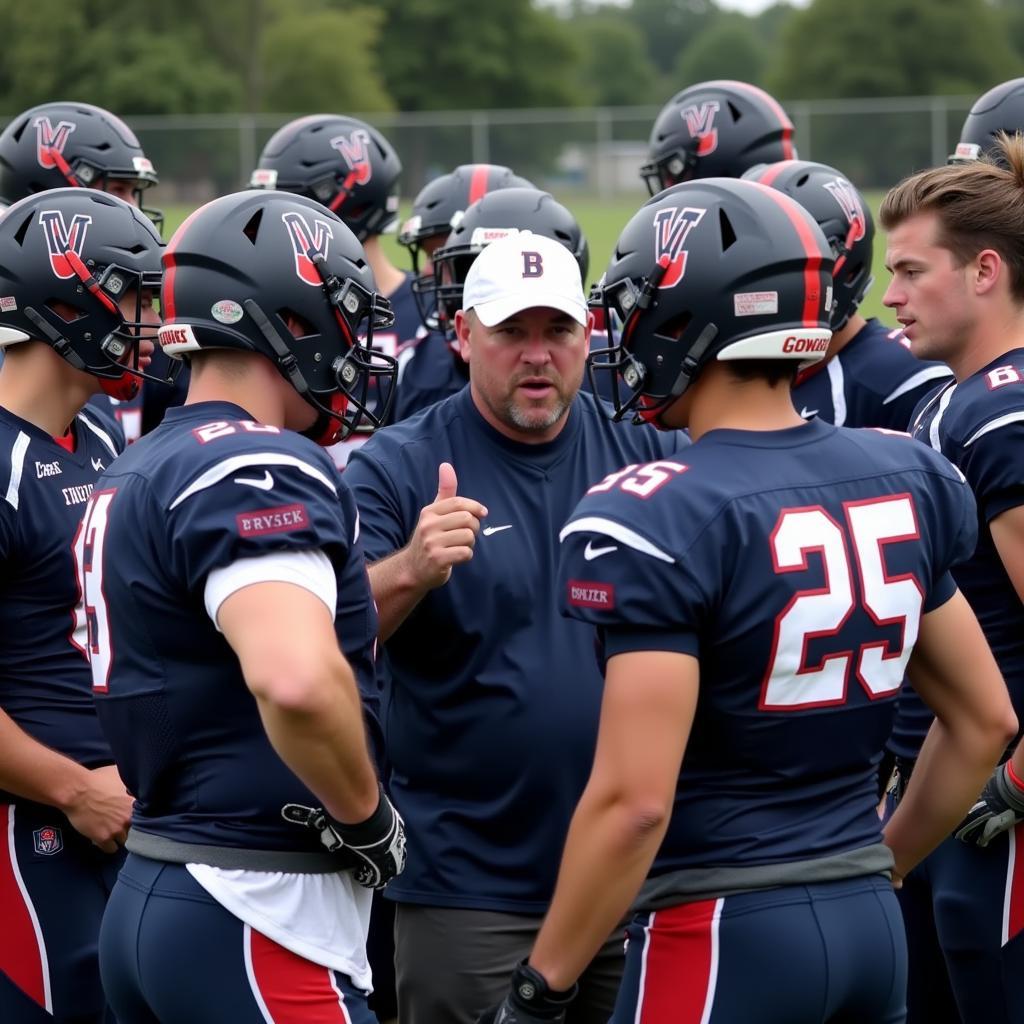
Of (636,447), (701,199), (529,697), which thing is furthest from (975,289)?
(529,697)

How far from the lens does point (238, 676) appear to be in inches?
109

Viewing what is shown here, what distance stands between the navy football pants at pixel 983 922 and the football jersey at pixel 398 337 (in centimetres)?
287

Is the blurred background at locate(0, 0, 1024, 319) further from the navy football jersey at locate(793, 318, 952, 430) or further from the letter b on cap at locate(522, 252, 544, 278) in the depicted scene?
the letter b on cap at locate(522, 252, 544, 278)

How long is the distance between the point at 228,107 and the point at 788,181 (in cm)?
3716

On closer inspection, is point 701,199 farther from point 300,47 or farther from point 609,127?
point 300,47

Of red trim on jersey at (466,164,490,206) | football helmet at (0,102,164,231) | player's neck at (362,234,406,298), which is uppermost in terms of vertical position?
football helmet at (0,102,164,231)

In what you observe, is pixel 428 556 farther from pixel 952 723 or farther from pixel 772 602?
pixel 952 723

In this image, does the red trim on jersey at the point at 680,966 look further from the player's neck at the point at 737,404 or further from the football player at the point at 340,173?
the football player at the point at 340,173

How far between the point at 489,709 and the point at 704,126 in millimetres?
3677

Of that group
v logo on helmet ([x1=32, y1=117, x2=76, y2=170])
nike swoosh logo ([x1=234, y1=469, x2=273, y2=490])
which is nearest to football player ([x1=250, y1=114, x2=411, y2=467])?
v logo on helmet ([x1=32, y1=117, x2=76, y2=170])

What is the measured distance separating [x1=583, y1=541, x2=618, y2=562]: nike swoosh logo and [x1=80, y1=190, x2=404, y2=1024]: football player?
17.5 inches

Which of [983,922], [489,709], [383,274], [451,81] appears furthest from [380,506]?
[451,81]

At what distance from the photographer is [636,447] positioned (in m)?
3.91

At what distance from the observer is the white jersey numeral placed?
2.61m
